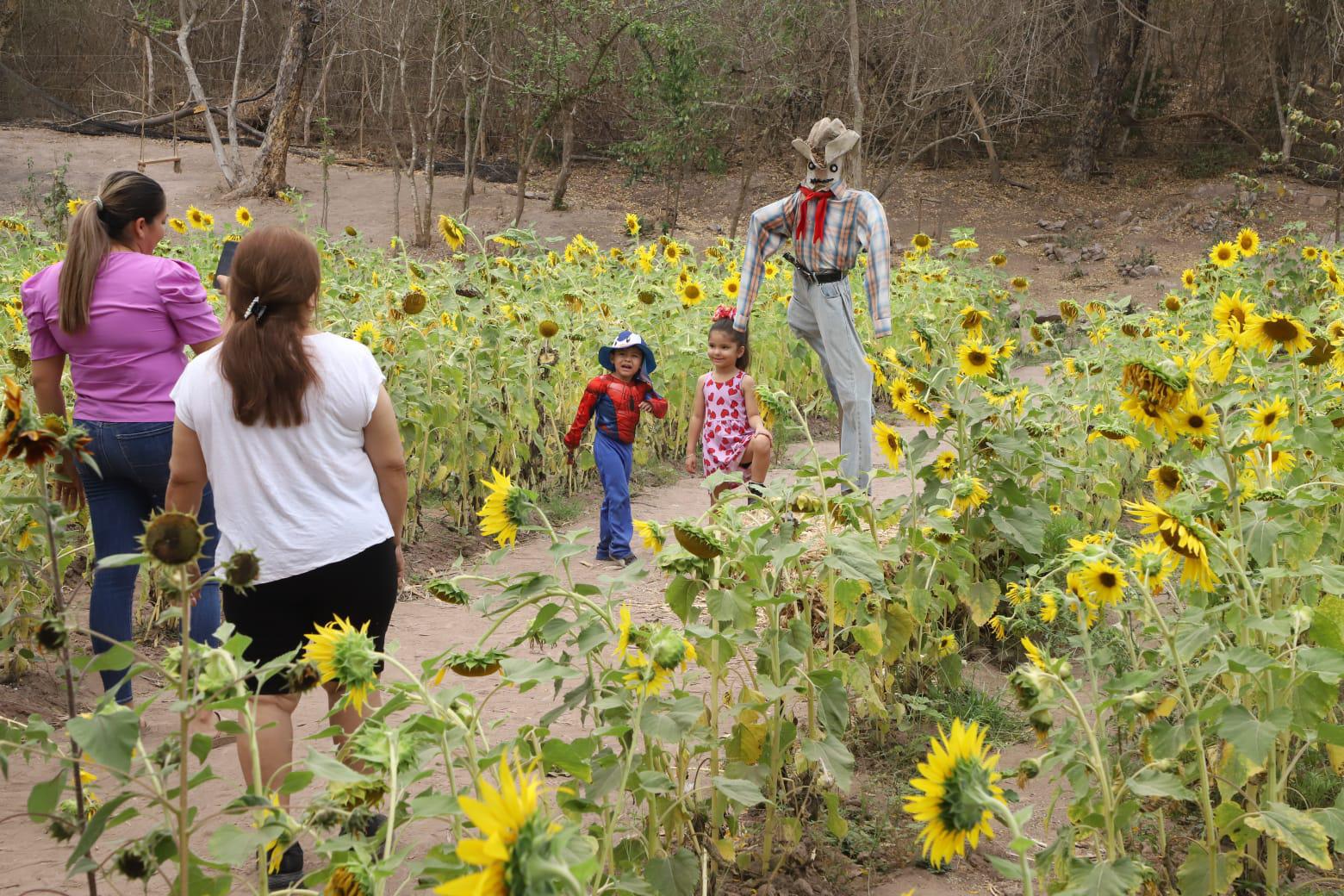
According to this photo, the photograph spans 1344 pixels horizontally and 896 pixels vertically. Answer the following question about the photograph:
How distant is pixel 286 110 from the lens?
1811 centimetres

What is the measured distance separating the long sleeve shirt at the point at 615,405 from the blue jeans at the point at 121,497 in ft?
6.77

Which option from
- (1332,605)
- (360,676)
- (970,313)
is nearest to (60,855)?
(360,676)

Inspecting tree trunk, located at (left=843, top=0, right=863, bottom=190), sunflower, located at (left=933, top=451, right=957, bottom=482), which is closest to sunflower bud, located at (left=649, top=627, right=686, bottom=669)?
sunflower, located at (left=933, top=451, right=957, bottom=482)

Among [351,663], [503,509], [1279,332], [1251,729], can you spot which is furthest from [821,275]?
[351,663]

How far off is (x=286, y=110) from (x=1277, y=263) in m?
13.8

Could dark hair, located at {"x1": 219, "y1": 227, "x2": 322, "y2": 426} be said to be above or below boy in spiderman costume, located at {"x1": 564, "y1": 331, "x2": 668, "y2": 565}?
above

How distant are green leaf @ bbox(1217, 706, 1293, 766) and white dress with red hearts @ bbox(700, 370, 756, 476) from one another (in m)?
2.93

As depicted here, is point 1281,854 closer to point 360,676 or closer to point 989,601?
point 989,601

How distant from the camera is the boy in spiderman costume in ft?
17.1

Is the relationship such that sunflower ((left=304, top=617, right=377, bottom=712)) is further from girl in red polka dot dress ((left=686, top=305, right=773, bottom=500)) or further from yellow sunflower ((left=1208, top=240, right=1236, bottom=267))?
yellow sunflower ((left=1208, top=240, right=1236, bottom=267))

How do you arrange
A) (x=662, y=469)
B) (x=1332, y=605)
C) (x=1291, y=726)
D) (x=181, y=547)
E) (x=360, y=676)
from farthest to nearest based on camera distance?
(x=662, y=469)
(x=1332, y=605)
(x=1291, y=726)
(x=360, y=676)
(x=181, y=547)

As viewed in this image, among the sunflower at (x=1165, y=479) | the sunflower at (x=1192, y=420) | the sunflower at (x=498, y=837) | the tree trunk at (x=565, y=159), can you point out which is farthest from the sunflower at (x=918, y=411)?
the tree trunk at (x=565, y=159)

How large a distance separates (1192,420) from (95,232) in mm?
2670

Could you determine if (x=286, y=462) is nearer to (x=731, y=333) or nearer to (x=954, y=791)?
(x=954, y=791)
